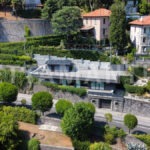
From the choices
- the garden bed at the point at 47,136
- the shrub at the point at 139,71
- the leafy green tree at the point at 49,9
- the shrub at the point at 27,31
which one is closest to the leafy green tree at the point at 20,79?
the garden bed at the point at 47,136

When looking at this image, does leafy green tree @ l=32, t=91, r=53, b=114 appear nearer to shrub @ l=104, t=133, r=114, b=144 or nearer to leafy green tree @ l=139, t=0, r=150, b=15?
shrub @ l=104, t=133, r=114, b=144

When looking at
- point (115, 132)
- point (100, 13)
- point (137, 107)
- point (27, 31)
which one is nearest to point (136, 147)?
point (115, 132)

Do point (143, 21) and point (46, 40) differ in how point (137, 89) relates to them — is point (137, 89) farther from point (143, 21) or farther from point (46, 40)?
point (46, 40)

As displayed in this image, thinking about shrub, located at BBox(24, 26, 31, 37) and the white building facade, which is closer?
shrub, located at BBox(24, 26, 31, 37)

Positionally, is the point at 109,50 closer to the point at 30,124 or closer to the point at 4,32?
the point at 4,32

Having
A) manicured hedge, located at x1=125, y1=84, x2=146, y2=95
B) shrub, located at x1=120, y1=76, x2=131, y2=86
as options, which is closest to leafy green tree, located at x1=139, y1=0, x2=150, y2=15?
shrub, located at x1=120, y1=76, x2=131, y2=86

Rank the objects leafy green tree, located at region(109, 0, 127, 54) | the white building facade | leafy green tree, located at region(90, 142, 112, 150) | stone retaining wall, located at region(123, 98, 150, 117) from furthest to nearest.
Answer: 1. the white building facade
2. leafy green tree, located at region(109, 0, 127, 54)
3. stone retaining wall, located at region(123, 98, 150, 117)
4. leafy green tree, located at region(90, 142, 112, 150)
